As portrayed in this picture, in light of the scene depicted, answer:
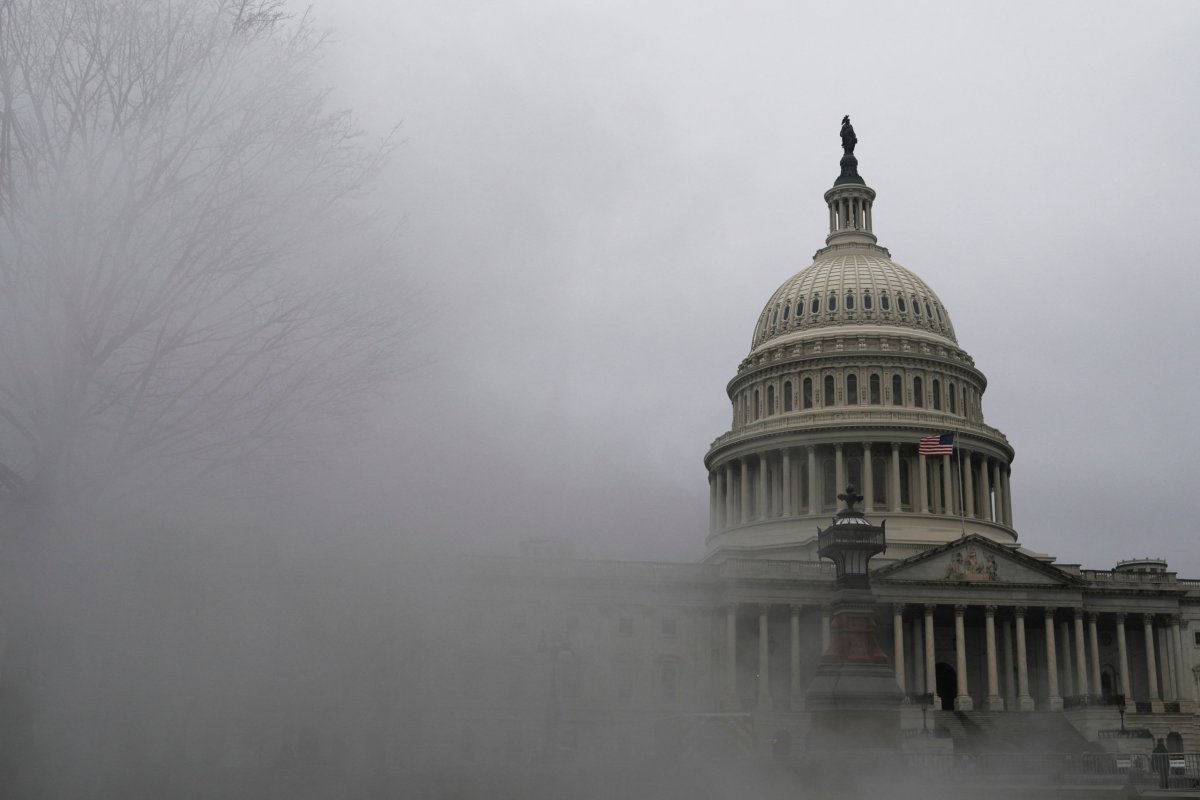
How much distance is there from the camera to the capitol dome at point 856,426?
78062 mm

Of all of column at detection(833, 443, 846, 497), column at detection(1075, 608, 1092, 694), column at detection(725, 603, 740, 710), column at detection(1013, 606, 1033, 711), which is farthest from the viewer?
column at detection(833, 443, 846, 497)

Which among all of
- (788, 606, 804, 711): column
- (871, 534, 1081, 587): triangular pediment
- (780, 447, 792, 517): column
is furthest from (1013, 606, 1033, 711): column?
(780, 447, 792, 517): column

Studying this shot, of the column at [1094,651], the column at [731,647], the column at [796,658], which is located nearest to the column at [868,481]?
the column at [796,658]

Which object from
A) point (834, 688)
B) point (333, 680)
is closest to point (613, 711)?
point (834, 688)

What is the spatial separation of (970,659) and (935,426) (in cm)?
1698

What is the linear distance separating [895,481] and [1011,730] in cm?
2123

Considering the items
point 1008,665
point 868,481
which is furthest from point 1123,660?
point 868,481

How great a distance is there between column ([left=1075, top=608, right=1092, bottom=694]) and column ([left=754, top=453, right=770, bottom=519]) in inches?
834

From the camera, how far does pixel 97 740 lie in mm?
12836

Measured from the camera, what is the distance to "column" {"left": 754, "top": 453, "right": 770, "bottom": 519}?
264 feet

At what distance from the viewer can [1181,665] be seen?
68.7 m

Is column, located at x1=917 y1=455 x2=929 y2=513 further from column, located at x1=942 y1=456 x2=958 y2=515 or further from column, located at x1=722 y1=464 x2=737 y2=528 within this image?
column, located at x1=722 y1=464 x2=737 y2=528

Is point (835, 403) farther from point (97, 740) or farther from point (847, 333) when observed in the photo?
point (97, 740)

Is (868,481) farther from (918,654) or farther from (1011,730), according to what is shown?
(1011,730)
